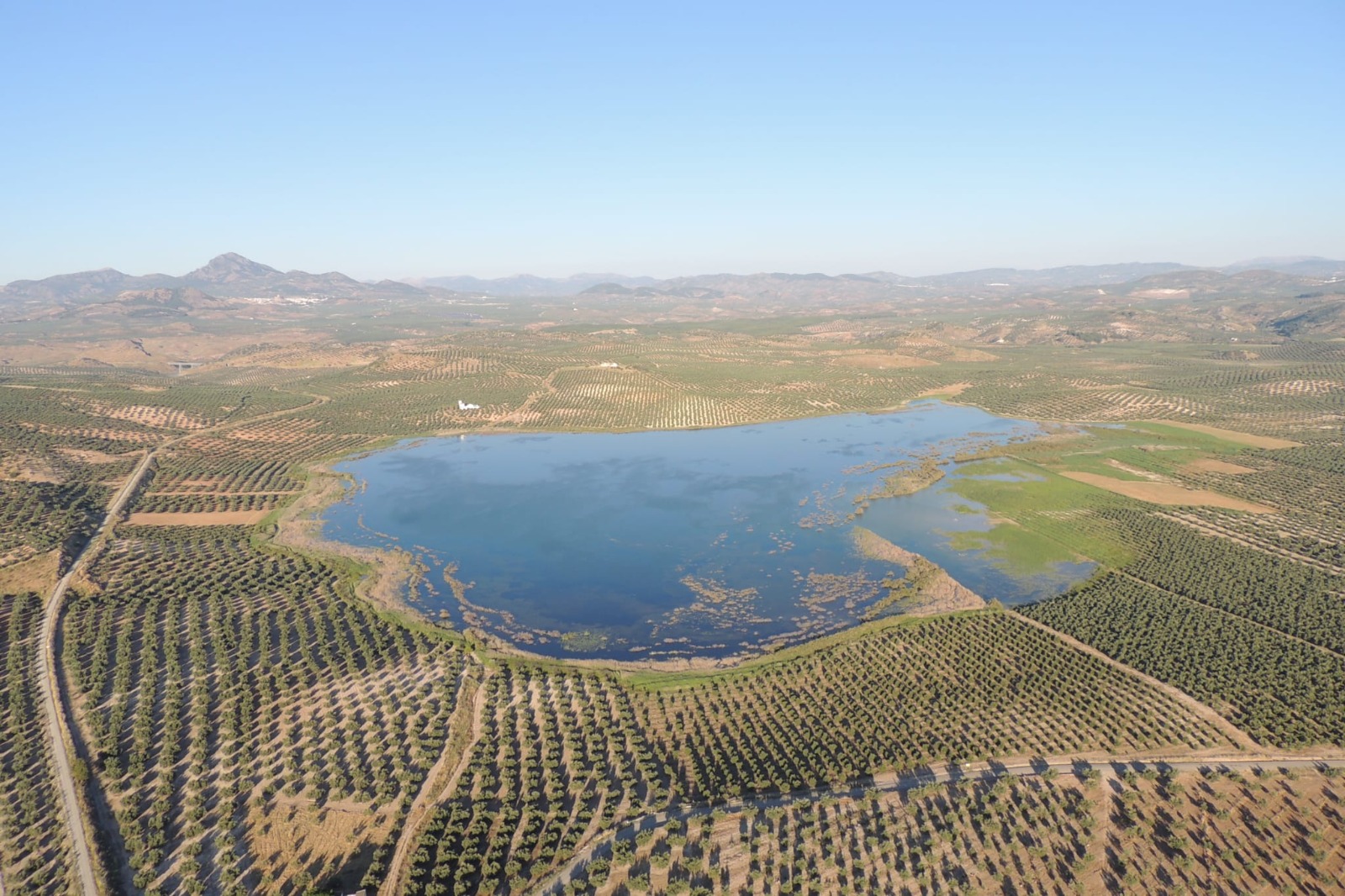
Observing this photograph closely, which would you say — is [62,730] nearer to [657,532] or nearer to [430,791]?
[430,791]

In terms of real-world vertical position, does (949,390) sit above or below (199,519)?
below

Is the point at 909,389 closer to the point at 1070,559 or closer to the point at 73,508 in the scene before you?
the point at 1070,559

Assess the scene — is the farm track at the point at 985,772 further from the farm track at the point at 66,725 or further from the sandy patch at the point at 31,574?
the sandy patch at the point at 31,574

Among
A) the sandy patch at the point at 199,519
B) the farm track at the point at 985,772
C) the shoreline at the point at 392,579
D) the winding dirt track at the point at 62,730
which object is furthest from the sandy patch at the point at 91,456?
the farm track at the point at 985,772

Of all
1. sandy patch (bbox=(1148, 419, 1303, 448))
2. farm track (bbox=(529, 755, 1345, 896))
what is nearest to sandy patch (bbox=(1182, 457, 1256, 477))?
sandy patch (bbox=(1148, 419, 1303, 448))

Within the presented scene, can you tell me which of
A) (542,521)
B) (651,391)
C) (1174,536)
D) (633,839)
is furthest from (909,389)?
(633,839)

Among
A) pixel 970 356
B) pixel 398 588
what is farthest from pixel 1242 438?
pixel 398 588
